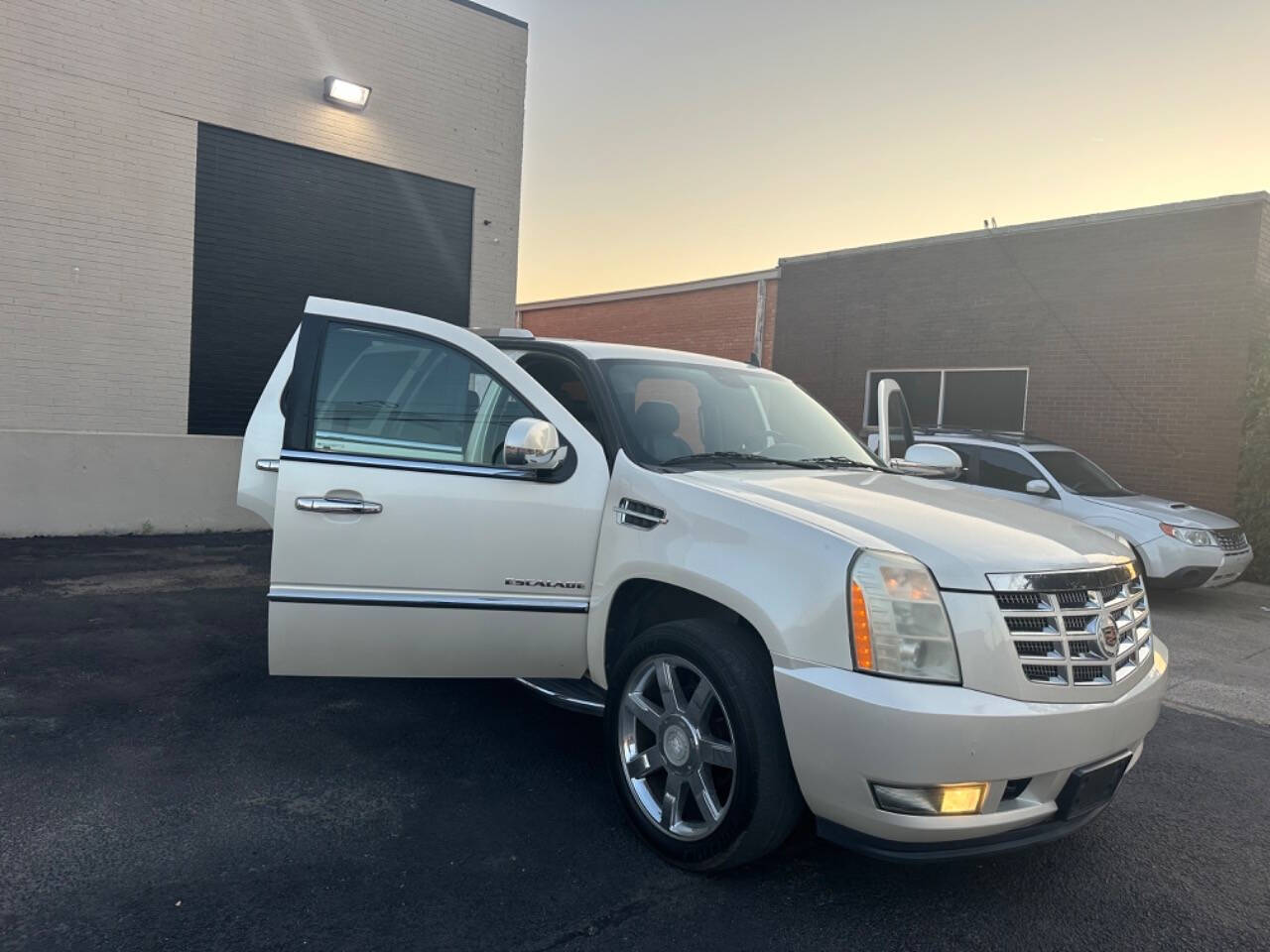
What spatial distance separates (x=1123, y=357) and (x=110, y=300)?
40.9ft

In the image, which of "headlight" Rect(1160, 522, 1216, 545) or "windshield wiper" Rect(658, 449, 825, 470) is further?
"headlight" Rect(1160, 522, 1216, 545)

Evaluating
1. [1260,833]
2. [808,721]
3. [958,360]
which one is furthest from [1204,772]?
[958,360]

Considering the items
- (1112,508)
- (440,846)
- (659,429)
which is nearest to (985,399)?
(1112,508)

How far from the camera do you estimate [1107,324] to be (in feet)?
40.3

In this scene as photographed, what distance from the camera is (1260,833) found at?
3.71 meters

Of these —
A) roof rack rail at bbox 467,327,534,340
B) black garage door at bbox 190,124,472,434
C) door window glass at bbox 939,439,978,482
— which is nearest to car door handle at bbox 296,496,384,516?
roof rack rail at bbox 467,327,534,340

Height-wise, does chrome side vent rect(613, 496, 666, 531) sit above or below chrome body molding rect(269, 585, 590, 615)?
above

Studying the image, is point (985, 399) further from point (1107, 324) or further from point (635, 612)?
point (635, 612)

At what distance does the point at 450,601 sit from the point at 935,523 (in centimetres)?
190

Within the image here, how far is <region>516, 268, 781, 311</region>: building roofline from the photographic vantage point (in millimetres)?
17703

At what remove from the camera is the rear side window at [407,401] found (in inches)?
151

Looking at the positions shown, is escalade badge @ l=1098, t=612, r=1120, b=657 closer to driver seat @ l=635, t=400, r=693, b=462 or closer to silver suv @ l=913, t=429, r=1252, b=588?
driver seat @ l=635, t=400, r=693, b=462

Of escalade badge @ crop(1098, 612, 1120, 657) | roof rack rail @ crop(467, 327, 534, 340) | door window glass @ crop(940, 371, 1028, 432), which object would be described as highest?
door window glass @ crop(940, 371, 1028, 432)

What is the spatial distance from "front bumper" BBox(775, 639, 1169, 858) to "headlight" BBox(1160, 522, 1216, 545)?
6.93 metres
